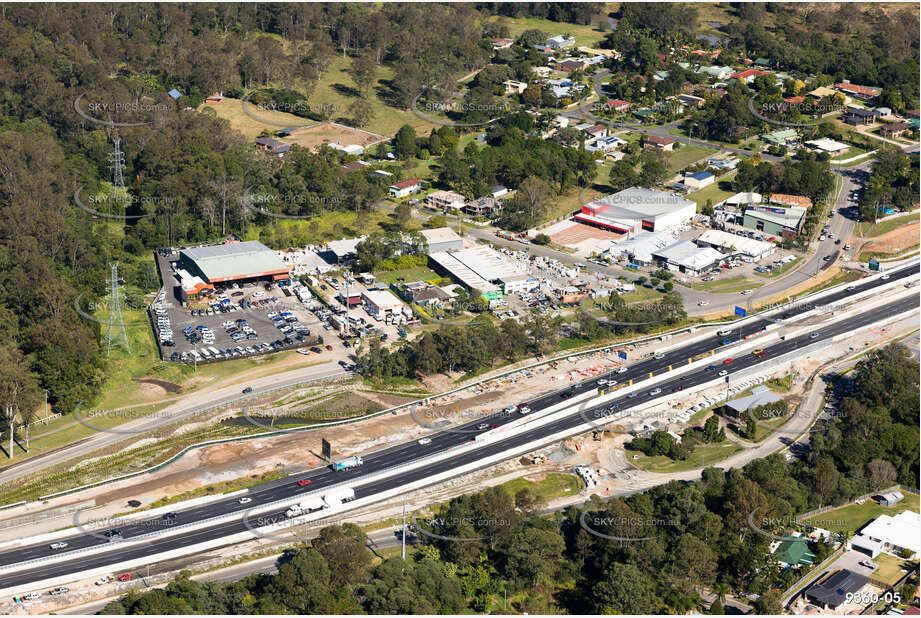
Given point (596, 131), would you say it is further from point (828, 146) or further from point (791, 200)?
point (828, 146)

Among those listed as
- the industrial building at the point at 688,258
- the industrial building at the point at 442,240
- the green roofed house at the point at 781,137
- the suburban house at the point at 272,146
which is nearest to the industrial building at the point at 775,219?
the industrial building at the point at 688,258

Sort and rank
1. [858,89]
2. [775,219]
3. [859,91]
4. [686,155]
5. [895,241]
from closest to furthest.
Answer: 1. [775,219]
2. [895,241]
3. [686,155]
4. [859,91]
5. [858,89]

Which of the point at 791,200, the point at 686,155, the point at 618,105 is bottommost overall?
the point at 686,155

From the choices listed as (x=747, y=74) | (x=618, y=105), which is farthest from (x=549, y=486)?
(x=747, y=74)

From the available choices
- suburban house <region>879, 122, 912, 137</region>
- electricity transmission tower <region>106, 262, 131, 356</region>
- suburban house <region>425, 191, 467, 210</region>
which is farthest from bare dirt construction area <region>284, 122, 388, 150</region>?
suburban house <region>879, 122, 912, 137</region>

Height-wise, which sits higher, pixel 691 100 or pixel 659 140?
pixel 691 100

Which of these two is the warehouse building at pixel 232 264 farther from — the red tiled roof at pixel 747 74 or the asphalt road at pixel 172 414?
the red tiled roof at pixel 747 74
